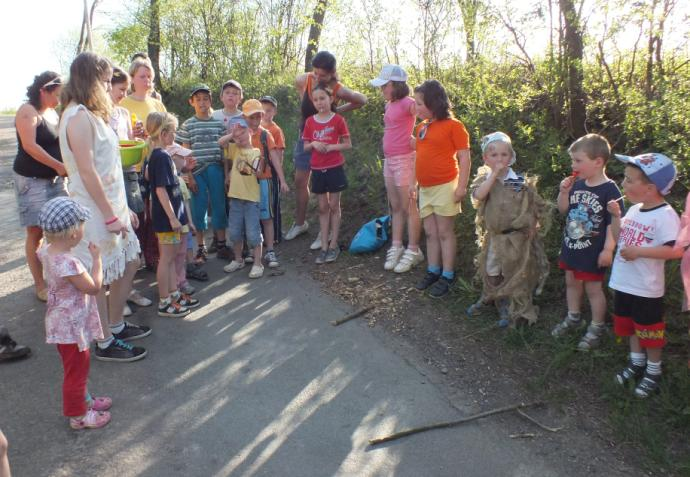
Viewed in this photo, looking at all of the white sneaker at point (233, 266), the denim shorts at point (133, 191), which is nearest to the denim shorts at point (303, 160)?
the white sneaker at point (233, 266)

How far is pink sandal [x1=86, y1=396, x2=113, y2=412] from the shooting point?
3.47 m

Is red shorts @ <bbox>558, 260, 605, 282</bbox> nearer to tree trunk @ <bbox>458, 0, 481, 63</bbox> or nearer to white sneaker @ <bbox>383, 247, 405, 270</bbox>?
white sneaker @ <bbox>383, 247, 405, 270</bbox>

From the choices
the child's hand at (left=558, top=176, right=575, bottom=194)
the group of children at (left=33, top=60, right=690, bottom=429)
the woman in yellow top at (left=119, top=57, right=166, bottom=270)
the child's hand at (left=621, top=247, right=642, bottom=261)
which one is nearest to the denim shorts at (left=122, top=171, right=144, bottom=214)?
the group of children at (left=33, top=60, right=690, bottom=429)

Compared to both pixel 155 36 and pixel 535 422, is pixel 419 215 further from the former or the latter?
pixel 155 36

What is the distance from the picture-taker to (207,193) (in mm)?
6375

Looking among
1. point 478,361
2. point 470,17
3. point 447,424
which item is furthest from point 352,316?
point 470,17

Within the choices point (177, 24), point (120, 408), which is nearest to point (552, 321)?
point (120, 408)

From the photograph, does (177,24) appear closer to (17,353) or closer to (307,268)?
(307,268)

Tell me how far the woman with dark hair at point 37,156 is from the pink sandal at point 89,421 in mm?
2349

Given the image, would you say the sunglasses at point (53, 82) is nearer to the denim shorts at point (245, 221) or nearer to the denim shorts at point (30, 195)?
the denim shorts at point (30, 195)

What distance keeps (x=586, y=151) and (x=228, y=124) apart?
386 cm

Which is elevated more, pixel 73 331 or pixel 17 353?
pixel 73 331

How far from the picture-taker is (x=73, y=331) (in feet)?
10.5

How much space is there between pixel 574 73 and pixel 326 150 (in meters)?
2.79
